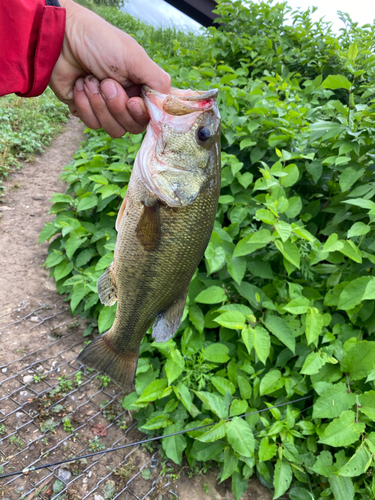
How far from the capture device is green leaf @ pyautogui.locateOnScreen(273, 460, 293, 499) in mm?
2096

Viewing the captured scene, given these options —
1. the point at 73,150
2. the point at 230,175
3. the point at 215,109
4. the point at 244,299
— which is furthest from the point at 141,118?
the point at 73,150

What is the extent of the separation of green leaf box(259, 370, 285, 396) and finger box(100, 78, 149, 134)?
1935 mm

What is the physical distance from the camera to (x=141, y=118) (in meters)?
1.46

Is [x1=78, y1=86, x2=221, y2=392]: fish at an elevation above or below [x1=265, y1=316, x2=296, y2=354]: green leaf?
above

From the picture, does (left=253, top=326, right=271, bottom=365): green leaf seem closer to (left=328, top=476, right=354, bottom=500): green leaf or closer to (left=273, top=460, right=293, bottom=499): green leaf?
(left=273, top=460, right=293, bottom=499): green leaf

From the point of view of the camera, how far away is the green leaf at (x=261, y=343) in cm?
212

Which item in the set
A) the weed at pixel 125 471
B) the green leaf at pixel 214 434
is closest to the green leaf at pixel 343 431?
the green leaf at pixel 214 434

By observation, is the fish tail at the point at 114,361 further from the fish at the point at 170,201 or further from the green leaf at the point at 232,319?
the green leaf at the point at 232,319

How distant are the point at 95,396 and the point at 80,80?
8.04ft

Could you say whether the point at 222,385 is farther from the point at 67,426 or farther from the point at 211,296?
the point at 67,426

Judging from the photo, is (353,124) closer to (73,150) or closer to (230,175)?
(230,175)

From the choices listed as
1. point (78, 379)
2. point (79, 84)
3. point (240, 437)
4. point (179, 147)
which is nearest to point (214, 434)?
point (240, 437)

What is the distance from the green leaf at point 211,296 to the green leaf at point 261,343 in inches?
13.1

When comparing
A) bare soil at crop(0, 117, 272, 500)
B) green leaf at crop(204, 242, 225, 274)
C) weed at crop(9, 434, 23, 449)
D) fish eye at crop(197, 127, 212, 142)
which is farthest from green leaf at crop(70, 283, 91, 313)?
fish eye at crop(197, 127, 212, 142)
